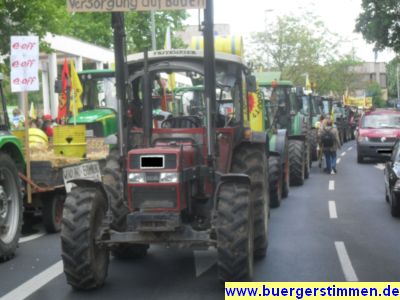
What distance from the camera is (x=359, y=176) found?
803 inches

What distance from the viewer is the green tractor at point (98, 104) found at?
14594mm

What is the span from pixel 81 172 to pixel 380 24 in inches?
592

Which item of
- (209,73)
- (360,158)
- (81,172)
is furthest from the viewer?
(360,158)

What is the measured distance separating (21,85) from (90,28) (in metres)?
23.8

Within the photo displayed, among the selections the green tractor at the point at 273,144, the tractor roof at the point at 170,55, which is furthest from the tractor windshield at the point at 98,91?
the tractor roof at the point at 170,55

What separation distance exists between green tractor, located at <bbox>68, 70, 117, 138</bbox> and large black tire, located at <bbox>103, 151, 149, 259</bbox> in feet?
19.9

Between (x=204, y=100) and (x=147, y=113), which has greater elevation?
(x=204, y=100)

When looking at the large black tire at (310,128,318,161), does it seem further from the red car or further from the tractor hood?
the tractor hood

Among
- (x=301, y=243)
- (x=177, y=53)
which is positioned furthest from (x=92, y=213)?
(x=301, y=243)

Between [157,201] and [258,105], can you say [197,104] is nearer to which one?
[157,201]

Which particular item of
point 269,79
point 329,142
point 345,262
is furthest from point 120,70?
point 329,142

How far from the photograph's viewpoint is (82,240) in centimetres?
688

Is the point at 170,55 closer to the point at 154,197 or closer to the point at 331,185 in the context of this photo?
the point at 154,197

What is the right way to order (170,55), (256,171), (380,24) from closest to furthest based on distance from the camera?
(170,55) < (256,171) < (380,24)
